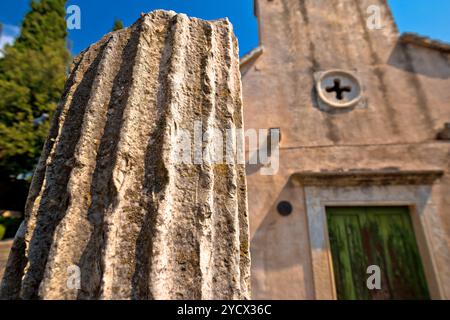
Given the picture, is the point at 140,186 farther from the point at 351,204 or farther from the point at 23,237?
the point at 351,204

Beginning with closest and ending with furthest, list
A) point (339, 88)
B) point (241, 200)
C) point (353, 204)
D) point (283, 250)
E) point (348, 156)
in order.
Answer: point (241, 200) < point (283, 250) < point (353, 204) < point (348, 156) < point (339, 88)

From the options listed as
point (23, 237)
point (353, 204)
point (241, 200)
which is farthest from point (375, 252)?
point (23, 237)

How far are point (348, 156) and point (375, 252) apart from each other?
1.51 m

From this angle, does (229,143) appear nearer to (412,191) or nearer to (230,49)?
(230,49)

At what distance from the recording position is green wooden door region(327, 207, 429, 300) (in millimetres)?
3668

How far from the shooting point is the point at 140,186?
0.92 m

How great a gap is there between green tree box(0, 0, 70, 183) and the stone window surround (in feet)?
34.9

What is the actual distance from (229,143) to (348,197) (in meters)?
3.56

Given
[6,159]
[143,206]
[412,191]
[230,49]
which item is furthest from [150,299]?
[6,159]

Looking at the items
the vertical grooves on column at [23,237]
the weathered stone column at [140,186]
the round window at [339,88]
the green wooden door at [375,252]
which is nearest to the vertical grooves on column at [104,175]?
the weathered stone column at [140,186]

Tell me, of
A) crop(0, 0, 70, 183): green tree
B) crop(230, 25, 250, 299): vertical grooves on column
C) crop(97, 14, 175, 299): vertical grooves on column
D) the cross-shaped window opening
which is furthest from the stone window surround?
crop(0, 0, 70, 183): green tree

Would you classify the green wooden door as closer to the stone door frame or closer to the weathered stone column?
the stone door frame

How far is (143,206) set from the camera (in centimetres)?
88

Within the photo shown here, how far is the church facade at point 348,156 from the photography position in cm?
370
